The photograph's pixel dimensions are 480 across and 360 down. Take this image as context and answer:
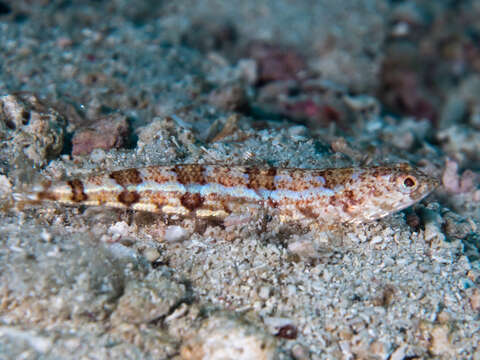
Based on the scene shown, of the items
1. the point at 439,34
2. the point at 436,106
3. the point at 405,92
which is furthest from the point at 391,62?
the point at 439,34

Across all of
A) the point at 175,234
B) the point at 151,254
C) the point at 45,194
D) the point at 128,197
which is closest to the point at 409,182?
the point at 175,234

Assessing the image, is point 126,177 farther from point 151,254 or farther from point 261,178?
point 261,178

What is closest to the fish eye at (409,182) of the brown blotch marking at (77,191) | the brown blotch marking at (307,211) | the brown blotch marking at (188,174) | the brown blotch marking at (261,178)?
the brown blotch marking at (307,211)

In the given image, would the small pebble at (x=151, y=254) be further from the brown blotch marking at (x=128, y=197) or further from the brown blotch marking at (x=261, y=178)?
the brown blotch marking at (x=261, y=178)

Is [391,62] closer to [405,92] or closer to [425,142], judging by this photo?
[405,92]

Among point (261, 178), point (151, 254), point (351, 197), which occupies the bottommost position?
point (151, 254)

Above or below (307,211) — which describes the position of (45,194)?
above
